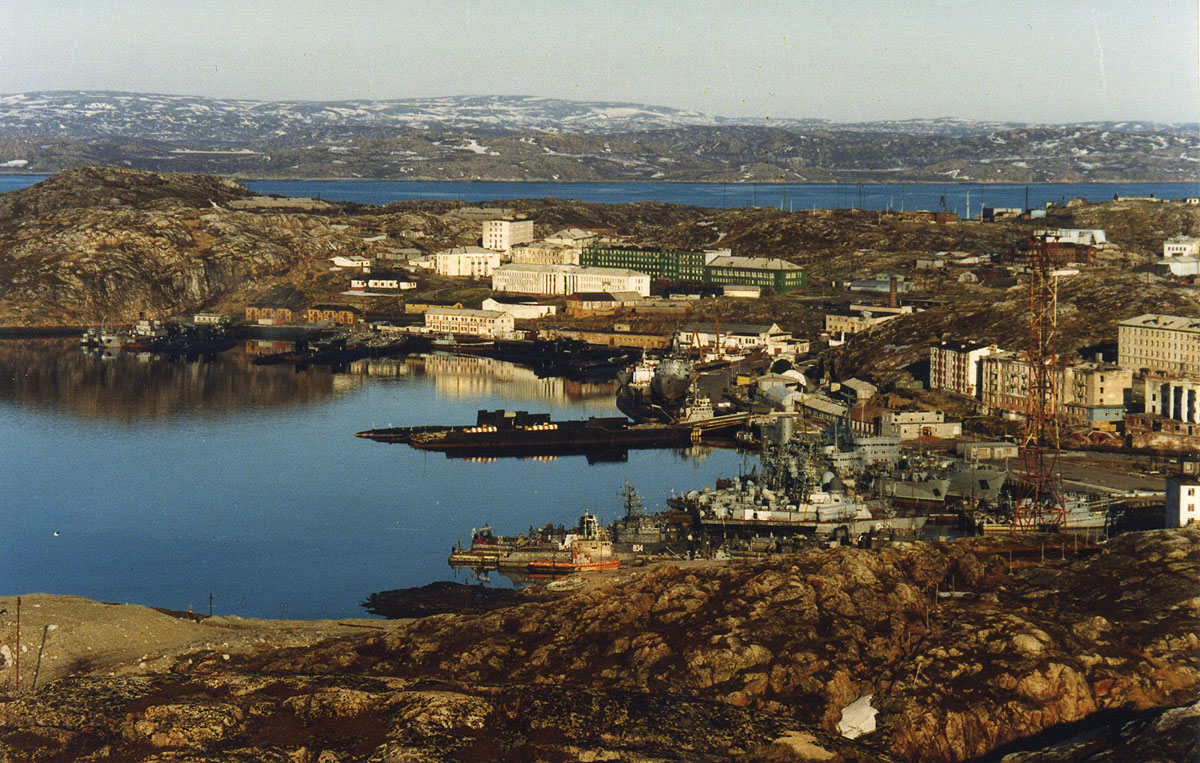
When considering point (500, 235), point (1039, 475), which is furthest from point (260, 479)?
point (500, 235)

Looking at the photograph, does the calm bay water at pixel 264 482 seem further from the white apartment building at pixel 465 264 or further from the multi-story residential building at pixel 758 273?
the white apartment building at pixel 465 264

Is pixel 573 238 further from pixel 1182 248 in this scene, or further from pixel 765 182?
pixel 765 182

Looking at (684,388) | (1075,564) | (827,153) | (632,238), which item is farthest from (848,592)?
(827,153)

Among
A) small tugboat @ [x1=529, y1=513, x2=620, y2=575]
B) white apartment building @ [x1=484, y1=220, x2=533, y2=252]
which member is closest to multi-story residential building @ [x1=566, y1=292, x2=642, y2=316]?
white apartment building @ [x1=484, y1=220, x2=533, y2=252]

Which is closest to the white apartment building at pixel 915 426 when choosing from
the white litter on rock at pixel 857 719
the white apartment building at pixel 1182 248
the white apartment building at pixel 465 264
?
the white litter on rock at pixel 857 719

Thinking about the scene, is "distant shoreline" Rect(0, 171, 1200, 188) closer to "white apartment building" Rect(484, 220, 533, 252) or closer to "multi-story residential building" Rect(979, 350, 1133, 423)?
"white apartment building" Rect(484, 220, 533, 252)
